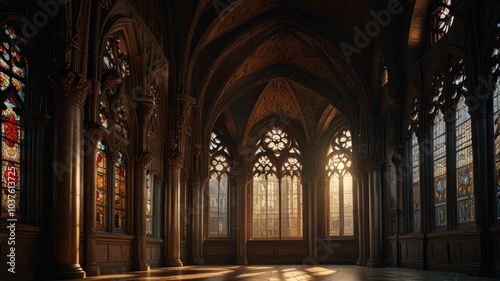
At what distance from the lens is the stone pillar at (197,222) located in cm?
3126

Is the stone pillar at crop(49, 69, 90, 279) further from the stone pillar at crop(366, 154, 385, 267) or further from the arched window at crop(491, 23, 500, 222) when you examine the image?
the stone pillar at crop(366, 154, 385, 267)

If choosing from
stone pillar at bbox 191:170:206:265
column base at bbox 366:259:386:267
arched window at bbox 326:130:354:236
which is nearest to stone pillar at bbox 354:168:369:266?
column base at bbox 366:259:386:267

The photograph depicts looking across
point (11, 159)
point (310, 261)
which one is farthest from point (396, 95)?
point (310, 261)

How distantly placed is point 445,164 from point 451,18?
4.90 meters

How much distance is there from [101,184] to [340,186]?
2177cm

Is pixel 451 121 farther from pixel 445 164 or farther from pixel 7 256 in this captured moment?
pixel 7 256

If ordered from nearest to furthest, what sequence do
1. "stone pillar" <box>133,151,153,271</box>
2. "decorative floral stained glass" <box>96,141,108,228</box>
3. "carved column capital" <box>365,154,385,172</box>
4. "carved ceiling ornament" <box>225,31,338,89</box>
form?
"decorative floral stained glass" <box>96,141,108,228</box>, "stone pillar" <box>133,151,153,271</box>, "carved column capital" <box>365,154,385,172</box>, "carved ceiling ornament" <box>225,31,338,89</box>

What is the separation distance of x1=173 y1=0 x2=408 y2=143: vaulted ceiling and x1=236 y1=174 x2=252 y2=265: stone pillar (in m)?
4.79

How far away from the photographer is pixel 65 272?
14250 mm

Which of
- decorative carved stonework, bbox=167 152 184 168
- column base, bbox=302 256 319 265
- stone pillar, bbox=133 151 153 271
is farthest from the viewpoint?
column base, bbox=302 256 319 265

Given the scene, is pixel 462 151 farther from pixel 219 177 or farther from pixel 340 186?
pixel 219 177

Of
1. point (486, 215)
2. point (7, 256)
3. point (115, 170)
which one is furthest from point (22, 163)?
point (486, 215)

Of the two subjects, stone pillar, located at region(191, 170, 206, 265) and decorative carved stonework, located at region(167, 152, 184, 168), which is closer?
decorative carved stonework, located at region(167, 152, 184, 168)

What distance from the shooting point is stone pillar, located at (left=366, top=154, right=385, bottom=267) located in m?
26.9
